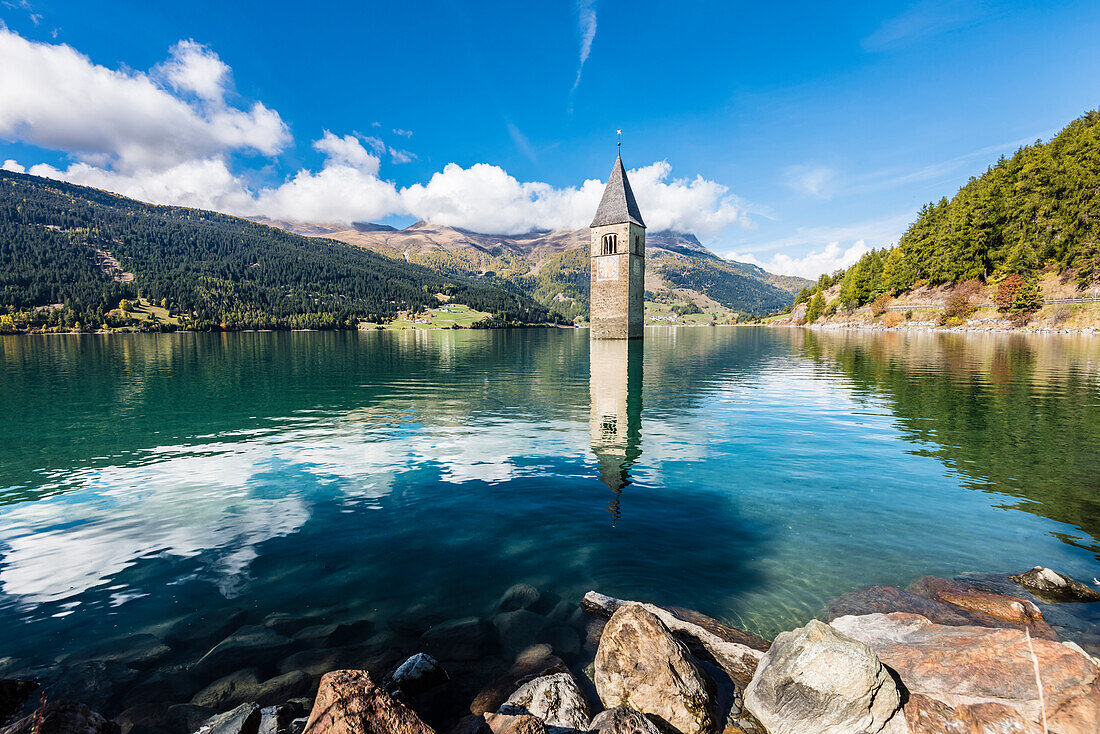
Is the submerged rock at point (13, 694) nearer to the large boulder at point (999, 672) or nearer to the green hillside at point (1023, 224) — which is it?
the large boulder at point (999, 672)

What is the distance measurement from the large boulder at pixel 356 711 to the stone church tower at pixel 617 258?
8754cm

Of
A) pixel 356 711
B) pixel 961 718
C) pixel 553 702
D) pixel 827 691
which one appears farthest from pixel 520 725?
pixel 961 718

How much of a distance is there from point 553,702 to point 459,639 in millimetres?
2626

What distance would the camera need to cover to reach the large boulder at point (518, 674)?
6.75 metres

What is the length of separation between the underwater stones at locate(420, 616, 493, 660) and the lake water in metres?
0.60

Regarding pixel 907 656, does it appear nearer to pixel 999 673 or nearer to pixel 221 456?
pixel 999 673

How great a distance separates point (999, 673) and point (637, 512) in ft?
27.7

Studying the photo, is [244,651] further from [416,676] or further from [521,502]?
[521,502]

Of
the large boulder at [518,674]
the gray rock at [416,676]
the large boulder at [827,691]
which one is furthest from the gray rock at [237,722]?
the large boulder at [827,691]

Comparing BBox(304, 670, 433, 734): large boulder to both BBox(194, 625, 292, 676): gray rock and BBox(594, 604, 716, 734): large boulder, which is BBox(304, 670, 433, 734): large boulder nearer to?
BBox(594, 604, 716, 734): large boulder

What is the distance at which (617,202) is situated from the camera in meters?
92.6

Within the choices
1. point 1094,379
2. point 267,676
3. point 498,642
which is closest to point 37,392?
point 267,676

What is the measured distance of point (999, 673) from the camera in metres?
5.54

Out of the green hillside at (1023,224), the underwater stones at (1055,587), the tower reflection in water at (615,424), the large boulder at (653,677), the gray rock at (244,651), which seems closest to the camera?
the large boulder at (653,677)
